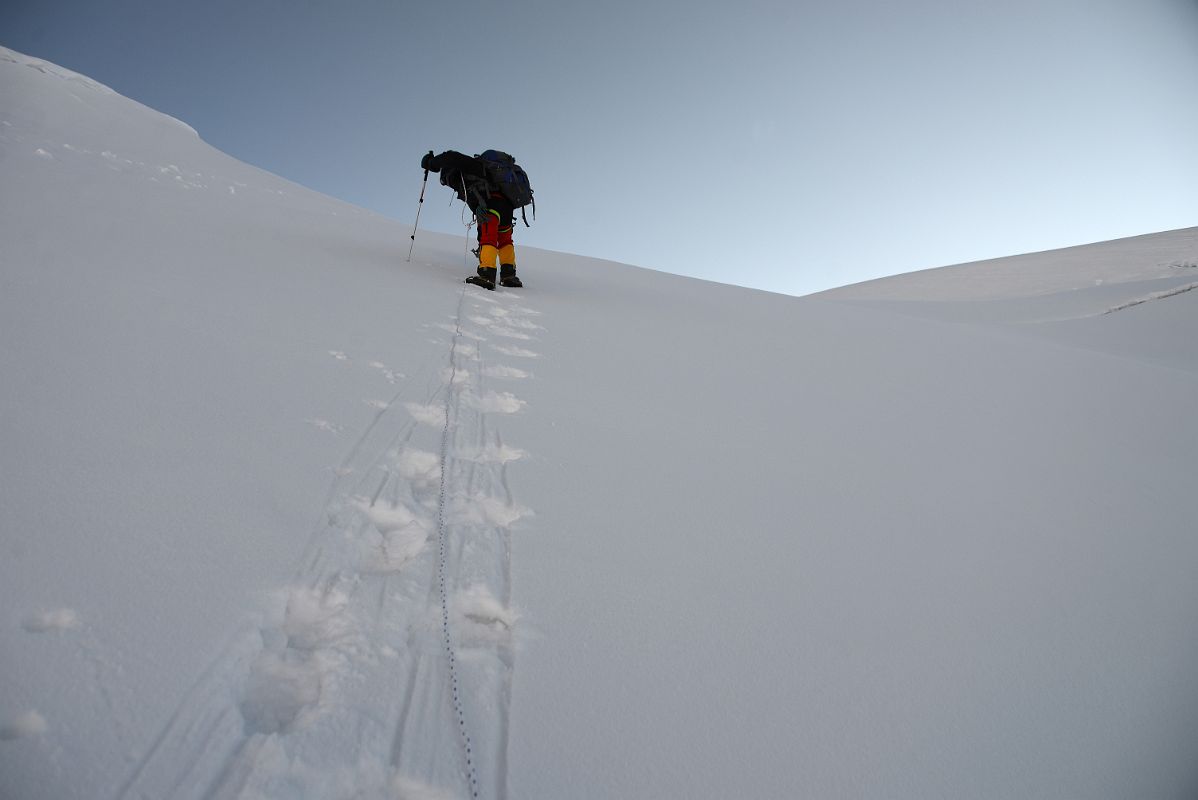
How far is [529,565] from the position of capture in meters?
1.46

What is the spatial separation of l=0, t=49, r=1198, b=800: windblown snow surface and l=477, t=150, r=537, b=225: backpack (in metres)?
2.10

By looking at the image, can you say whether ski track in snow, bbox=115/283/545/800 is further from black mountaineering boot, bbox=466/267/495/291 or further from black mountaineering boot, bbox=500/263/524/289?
black mountaineering boot, bbox=500/263/524/289

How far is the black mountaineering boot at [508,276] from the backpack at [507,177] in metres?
0.57

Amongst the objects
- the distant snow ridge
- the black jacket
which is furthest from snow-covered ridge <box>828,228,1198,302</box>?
the black jacket

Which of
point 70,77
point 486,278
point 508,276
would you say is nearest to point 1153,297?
point 508,276

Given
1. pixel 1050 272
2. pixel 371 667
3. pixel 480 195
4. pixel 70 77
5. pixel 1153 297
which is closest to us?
pixel 371 667

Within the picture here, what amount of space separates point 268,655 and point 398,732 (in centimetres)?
31

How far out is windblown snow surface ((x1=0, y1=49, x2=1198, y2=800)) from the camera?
0.99 metres

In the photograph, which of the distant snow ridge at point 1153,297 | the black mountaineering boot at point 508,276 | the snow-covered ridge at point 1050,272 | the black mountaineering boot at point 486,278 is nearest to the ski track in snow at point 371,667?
the black mountaineering boot at point 486,278

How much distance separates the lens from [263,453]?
1.68m

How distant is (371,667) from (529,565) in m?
0.46

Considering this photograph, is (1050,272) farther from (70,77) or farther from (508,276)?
(70,77)

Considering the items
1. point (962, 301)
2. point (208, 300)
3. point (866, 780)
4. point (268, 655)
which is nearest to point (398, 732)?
point (268, 655)

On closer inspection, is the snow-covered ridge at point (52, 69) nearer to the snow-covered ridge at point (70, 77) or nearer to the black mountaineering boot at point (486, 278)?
the snow-covered ridge at point (70, 77)
